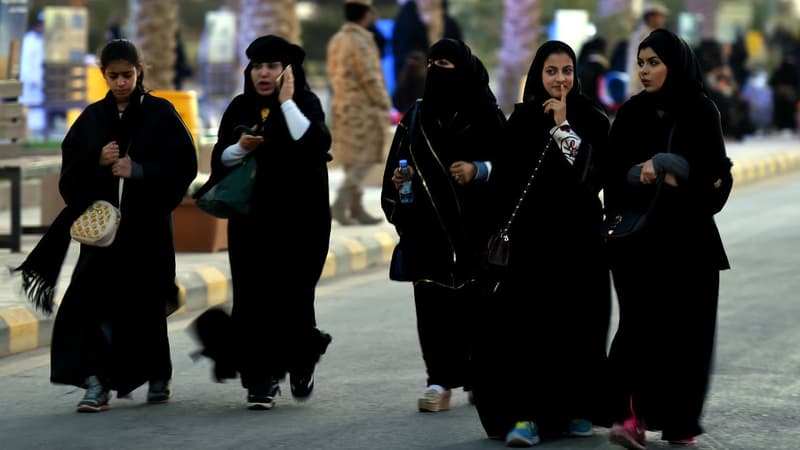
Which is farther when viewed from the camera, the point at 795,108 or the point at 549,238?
the point at 795,108

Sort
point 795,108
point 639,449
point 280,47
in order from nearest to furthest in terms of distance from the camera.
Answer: point 639,449
point 280,47
point 795,108

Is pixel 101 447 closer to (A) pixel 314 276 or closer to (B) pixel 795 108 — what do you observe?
(A) pixel 314 276


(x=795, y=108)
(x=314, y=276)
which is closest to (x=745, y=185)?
(x=795, y=108)

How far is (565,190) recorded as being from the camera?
6918 millimetres

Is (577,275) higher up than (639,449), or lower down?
higher up

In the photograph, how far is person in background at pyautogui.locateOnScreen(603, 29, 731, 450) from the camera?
6652mm

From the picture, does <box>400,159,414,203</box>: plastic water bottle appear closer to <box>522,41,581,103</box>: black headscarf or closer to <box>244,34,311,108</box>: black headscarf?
<box>244,34,311,108</box>: black headscarf

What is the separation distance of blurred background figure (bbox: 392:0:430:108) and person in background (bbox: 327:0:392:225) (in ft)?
25.2

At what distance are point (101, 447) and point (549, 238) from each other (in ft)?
5.89

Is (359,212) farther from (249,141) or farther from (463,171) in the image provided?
(463,171)

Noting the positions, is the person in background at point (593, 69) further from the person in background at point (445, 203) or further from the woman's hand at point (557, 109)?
the woman's hand at point (557, 109)

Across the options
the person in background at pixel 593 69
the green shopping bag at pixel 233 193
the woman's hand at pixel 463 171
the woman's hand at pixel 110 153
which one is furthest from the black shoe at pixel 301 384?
the person in background at pixel 593 69

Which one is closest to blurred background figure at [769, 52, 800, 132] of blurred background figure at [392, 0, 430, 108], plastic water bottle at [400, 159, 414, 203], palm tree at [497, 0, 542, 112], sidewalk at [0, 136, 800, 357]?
palm tree at [497, 0, 542, 112]

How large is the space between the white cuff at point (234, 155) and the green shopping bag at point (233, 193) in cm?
3
